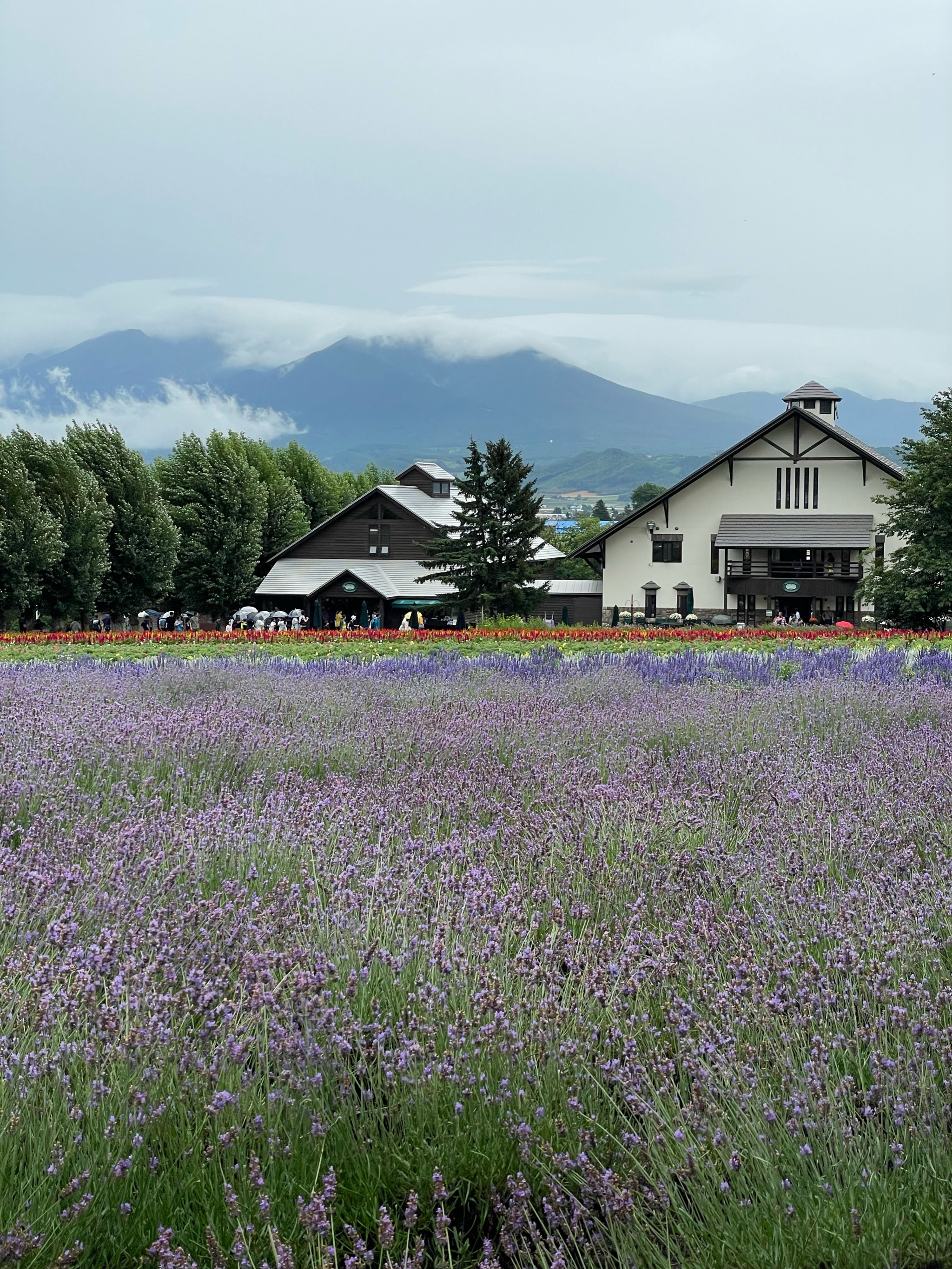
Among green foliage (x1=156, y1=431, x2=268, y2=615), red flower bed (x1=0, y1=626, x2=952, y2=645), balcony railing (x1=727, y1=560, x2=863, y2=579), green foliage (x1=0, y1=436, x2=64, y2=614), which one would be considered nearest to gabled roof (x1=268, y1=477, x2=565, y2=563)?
green foliage (x1=156, y1=431, x2=268, y2=615)

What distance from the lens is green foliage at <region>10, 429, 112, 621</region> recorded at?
1622 inches

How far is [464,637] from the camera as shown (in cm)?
2180

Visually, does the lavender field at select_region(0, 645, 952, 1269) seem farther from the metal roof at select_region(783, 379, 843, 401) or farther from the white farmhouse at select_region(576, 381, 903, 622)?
the metal roof at select_region(783, 379, 843, 401)

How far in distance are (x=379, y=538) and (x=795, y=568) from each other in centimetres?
2057

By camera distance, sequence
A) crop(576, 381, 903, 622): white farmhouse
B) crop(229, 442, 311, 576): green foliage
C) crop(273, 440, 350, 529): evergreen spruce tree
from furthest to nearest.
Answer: crop(273, 440, 350, 529): evergreen spruce tree < crop(229, 442, 311, 576): green foliage < crop(576, 381, 903, 622): white farmhouse

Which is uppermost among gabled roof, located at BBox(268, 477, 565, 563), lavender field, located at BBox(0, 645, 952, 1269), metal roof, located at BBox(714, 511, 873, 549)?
gabled roof, located at BBox(268, 477, 565, 563)

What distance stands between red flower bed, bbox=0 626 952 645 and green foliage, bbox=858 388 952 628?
14.5 metres

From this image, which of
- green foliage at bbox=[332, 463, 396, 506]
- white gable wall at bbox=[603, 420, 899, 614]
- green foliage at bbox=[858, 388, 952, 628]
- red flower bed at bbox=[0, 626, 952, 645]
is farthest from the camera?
green foliage at bbox=[332, 463, 396, 506]

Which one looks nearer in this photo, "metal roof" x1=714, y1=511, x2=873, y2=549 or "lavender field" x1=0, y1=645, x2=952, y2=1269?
"lavender field" x1=0, y1=645, x2=952, y2=1269

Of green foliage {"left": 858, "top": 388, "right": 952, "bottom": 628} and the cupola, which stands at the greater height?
the cupola

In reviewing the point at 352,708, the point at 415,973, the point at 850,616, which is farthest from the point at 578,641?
the point at 850,616

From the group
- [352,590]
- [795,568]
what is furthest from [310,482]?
[795,568]

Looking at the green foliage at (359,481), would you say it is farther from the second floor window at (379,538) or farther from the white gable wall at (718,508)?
the white gable wall at (718,508)

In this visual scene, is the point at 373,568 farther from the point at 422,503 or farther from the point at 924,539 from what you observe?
the point at 924,539
